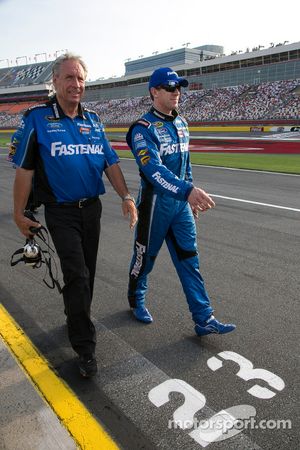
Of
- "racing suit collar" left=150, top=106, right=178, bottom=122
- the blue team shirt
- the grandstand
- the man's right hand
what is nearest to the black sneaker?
the man's right hand

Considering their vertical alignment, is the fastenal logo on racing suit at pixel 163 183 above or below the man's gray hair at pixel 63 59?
below

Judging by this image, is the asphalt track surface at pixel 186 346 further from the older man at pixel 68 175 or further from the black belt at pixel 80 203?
the black belt at pixel 80 203

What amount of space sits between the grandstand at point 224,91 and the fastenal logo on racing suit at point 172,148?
30.2 meters

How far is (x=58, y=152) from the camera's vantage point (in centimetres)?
258

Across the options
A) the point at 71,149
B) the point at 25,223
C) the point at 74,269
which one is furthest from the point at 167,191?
the point at 25,223

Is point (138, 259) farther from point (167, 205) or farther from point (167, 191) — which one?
point (167, 191)

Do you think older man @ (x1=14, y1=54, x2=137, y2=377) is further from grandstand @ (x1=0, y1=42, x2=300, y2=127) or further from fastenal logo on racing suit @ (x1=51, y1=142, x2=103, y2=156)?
grandstand @ (x1=0, y1=42, x2=300, y2=127)

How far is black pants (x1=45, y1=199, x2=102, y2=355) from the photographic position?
2.59 meters

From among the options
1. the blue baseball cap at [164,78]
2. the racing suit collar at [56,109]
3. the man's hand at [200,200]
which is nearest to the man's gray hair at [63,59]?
the racing suit collar at [56,109]

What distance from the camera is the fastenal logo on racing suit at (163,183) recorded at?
8.97 ft

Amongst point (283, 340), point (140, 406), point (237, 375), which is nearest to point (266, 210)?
point (283, 340)

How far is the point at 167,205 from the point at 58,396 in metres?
1.50

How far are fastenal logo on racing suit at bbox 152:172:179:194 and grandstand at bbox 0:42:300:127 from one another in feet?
99.8

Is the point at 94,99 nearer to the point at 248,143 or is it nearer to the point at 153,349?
the point at 248,143
